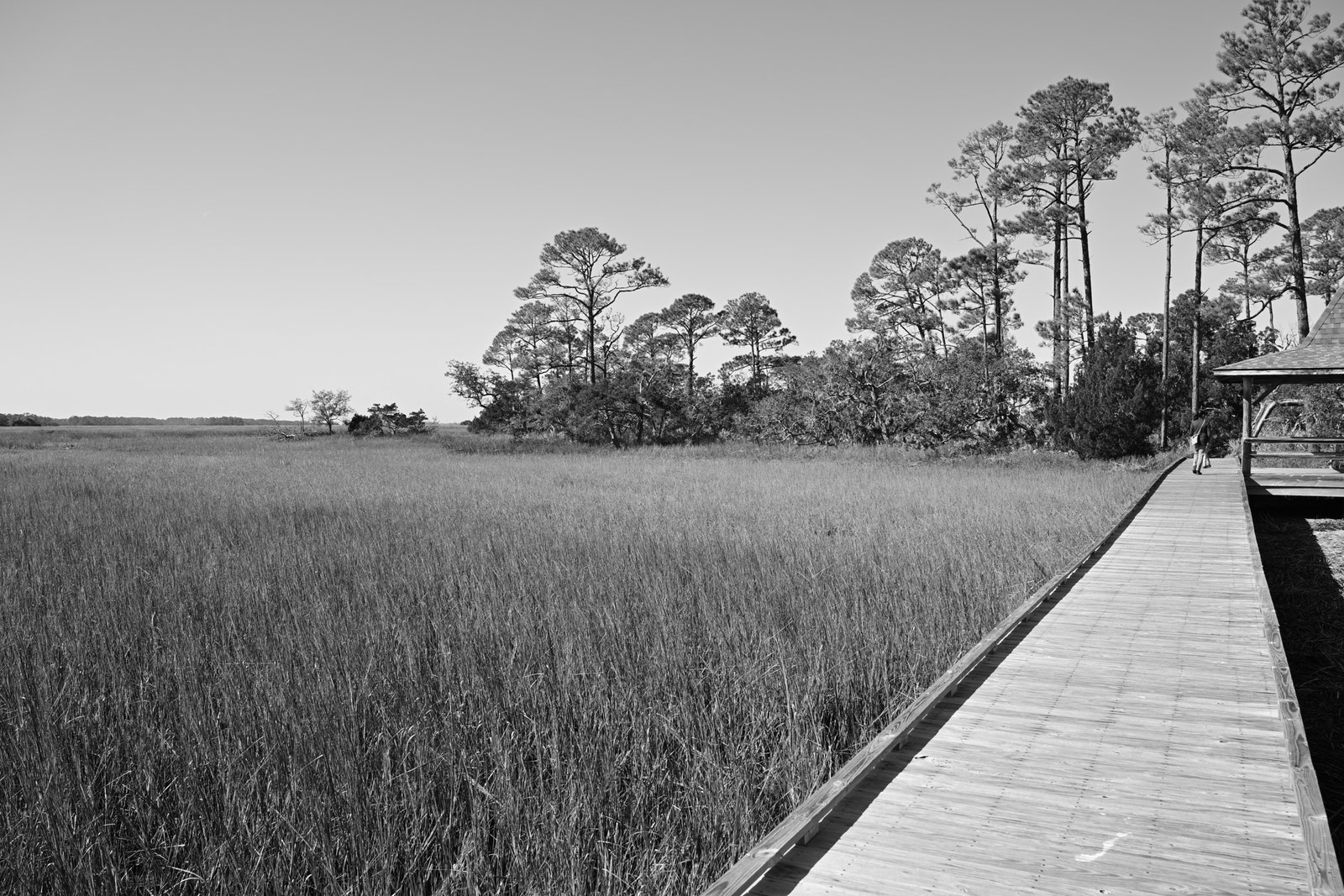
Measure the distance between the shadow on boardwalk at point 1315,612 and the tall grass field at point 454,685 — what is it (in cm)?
173

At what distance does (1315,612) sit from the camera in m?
6.78

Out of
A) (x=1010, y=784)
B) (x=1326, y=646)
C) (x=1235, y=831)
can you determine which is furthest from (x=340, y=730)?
(x=1326, y=646)

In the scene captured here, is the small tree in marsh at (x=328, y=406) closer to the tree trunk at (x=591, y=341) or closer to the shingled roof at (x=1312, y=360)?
the tree trunk at (x=591, y=341)

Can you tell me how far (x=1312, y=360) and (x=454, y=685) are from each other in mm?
15325

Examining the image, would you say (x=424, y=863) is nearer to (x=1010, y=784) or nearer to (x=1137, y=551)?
(x=1010, y=784)

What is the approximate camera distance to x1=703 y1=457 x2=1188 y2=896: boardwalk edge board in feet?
6.74

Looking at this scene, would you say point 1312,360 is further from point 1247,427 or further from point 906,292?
point 906,292

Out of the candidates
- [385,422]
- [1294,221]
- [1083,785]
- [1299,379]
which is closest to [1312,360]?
[1299,379]

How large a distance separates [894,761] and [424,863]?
168 centimetres

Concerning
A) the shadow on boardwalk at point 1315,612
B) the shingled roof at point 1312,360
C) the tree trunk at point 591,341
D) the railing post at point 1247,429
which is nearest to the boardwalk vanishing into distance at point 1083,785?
the shadow on boardwalk at point 1315,612

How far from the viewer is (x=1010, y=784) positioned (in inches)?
103

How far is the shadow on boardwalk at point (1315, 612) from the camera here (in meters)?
3.89

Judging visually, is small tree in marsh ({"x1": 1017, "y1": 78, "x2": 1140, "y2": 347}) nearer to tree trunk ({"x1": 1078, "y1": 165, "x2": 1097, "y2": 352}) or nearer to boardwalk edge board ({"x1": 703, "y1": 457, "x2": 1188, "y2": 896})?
tree trunk ({"x1": 1078, "y1": 165, "x2": 1097, "y2": 352})

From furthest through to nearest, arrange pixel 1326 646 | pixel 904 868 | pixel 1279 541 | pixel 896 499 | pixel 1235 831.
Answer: pixel 896 499 < pixel 1279 541 < pixel 1326 646 < pixel 1235 831 < pixel 904 868
